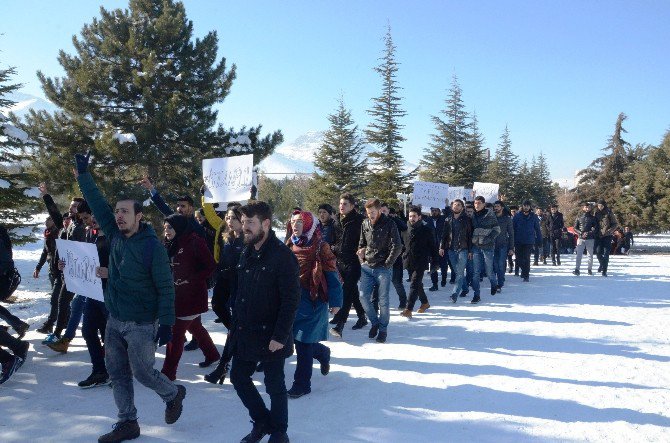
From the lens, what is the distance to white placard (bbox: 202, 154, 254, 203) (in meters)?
9.65

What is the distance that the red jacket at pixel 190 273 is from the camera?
564 centimetres

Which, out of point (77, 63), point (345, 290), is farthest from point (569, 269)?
point (77, 63)

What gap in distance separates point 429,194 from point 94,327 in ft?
36.1

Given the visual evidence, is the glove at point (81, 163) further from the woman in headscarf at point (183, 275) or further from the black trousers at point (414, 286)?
the black trousers at point (414, 286)

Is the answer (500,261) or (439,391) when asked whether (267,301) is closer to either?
(439,391)

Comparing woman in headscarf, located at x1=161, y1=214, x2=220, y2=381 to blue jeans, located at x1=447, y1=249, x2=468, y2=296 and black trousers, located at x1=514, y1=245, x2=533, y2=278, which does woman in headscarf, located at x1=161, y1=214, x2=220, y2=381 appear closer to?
blue jeans, located at x1=447, y1=249, x2=468, y2=296

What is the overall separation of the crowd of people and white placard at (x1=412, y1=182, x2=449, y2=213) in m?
5.00

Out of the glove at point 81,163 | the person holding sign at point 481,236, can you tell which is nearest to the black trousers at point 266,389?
the glove at point 81,163

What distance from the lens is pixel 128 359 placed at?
4254 millimetres

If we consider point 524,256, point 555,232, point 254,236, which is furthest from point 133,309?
point 555,232

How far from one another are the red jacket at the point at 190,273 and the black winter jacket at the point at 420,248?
465cm

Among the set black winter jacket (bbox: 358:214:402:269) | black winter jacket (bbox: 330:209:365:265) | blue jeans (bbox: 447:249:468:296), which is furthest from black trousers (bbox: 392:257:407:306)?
black winter jacket (bbox: 358:214:402:269)

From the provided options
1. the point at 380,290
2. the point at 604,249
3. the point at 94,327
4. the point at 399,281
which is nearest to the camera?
the point at 94,327

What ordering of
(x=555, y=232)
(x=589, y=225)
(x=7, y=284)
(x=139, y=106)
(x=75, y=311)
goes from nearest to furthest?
1. (x=7, y=284)
2. (x=75, y=311)
3. (x=589, y=225)
4. (x=139, y=106)
5. (x=555, y=232)
